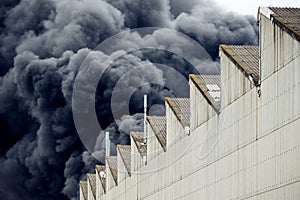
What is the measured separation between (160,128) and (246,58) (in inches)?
1051

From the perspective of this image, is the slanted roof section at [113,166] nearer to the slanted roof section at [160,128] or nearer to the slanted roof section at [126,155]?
the slanted roof section at [126,155]

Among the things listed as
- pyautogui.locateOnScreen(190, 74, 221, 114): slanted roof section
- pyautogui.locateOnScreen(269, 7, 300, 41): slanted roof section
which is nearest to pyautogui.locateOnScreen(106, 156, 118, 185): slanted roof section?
pyautogui.locateOnScreen(190, 74, 221, 114): slanted roof section

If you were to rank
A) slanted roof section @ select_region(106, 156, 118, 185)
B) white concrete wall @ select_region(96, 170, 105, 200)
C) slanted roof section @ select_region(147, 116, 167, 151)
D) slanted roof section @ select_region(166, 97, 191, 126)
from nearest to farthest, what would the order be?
1. slanted roof section @ select_region(166, 97, 191, 126)
2. slanted roof section @ select_region(147, 116, 167, 151)
3. slanted roof section @ select_region(106, 156, 118, 185)
4. white concrete wall @ select_region(96, 170, 105, 200)

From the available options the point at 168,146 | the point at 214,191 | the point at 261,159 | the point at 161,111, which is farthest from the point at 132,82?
the point at 261,159

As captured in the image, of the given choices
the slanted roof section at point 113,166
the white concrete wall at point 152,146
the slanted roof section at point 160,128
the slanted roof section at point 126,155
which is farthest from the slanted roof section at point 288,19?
the slanted roof section at point 113,166

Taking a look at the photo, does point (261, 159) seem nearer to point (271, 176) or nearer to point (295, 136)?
point (271, 176)

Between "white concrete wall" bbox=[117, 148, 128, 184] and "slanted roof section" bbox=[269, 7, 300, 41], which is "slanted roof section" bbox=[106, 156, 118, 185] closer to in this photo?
"white concrete wall" bbox=[117, 148, 128, 184]

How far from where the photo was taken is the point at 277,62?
4769 centimetres

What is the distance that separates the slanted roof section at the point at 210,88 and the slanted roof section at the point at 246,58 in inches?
167

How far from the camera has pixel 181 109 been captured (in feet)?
245

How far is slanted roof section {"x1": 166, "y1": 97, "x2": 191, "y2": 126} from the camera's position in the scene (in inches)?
2837

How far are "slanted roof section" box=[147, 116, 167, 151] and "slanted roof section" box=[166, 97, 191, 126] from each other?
156 inches

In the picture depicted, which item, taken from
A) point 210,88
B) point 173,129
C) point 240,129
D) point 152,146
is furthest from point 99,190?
point 240,129

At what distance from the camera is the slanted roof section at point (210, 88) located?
6228 centimetres
